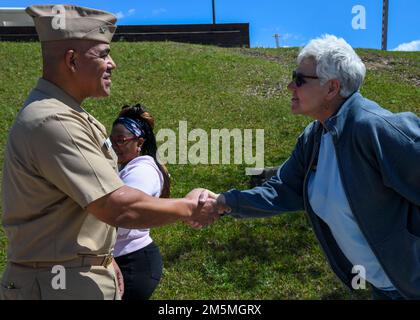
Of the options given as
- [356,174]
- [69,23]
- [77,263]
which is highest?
[69,23]

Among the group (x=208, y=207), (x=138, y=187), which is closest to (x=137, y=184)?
(x=138, y=187)

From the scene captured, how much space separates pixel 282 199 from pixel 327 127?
2.20 feet

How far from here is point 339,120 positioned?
8.77 ft

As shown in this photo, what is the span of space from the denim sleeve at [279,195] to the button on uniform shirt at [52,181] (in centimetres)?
115

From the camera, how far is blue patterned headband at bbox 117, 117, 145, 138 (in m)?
3.73

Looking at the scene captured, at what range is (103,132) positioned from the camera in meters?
2.55

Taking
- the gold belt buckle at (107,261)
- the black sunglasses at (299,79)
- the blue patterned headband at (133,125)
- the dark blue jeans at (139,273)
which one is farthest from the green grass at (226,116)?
the gold belt buckle at (107,261)

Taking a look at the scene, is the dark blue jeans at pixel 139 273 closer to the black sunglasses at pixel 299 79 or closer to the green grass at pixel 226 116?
the black sunglasses at pixel 299 79

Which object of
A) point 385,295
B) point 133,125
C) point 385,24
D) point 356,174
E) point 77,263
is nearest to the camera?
point 77,263

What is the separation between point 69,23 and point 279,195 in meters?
1.57

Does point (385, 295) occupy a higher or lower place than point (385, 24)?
higher

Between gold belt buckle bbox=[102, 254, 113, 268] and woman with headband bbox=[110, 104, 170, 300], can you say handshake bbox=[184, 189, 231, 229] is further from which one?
gold belt buckle bbox=[102, 254, 113, 268]

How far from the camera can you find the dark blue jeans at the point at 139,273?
3.37 meters

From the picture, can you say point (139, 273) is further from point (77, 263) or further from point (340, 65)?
point (340, 65)
